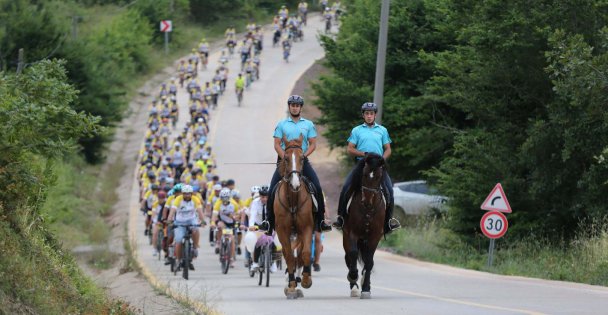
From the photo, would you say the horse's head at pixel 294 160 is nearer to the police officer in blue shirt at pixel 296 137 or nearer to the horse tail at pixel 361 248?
the police officer in blue shirt at pixel 296 137

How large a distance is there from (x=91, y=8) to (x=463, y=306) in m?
82.6

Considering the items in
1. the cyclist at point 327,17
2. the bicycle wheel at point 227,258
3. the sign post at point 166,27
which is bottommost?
the bicycle wheel at point 227,258

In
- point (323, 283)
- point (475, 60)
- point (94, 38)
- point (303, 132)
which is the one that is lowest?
point (323, 283)

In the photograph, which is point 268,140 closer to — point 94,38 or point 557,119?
point 94,38

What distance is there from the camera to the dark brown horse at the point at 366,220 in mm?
17156

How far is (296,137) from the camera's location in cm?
1720

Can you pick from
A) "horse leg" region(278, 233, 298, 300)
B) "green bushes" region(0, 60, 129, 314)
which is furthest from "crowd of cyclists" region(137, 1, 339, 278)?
"green bushes" region(0, 60, 129, 314)

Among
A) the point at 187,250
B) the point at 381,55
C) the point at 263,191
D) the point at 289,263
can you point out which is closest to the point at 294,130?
the point at 289,263

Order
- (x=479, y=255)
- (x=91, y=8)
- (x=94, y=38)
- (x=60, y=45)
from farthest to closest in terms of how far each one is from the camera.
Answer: (x=91, y=8) → (x=94, y=38) → (x=60, y=45) → (x=479, y=255)

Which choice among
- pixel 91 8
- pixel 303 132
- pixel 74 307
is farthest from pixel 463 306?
pixel 91 8

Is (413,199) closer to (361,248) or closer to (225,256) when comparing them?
(225,256)

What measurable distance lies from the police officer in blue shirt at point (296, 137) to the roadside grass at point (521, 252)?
6688 millimetres

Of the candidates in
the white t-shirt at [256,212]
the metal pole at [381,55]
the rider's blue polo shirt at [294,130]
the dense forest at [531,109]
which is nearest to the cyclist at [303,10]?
the dense forest at [531,109]

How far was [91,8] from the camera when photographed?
95.8m
